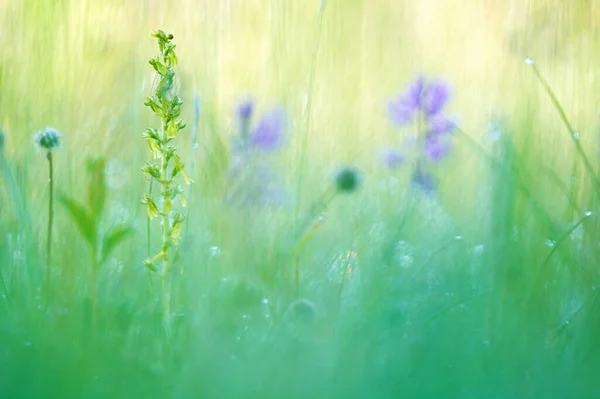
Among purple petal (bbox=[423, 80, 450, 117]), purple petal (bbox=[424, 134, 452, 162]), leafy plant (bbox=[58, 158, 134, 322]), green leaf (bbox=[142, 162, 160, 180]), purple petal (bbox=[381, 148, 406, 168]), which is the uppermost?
purple petal (bbox=[423, 80, 450, 117])

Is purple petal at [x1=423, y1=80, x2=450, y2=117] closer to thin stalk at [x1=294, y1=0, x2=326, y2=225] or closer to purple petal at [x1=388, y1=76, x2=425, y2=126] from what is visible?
purple petal at [x1=388, y1=76, x2=425, y2=126]

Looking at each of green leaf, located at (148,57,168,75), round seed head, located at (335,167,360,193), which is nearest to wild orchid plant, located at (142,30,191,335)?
green leaf, located at (148,57,168,75)

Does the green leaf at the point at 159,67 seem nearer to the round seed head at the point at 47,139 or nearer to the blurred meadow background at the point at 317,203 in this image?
the blurred meadow background at the point at 317,203

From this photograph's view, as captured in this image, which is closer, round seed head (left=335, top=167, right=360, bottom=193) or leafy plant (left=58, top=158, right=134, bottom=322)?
leafy plant (left=58, top=158, right=134, bottom=322)

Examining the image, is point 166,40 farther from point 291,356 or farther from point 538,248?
point 538,248

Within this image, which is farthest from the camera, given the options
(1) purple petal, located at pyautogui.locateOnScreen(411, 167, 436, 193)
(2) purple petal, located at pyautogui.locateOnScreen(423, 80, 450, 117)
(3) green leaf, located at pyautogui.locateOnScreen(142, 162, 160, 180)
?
(2) purple petal, located at pyautogui.locateOnScreen(423, 80, 450, 117)

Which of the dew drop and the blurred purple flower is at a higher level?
the blurred purple flower
